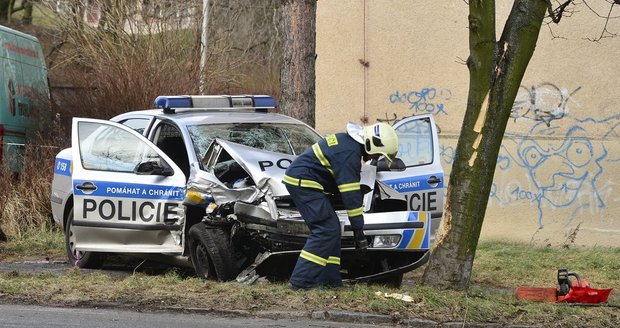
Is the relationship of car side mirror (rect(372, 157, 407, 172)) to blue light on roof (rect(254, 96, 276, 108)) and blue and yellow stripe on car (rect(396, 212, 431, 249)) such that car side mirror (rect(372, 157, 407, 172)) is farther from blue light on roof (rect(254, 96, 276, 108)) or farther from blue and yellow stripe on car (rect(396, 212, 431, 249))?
blue light on roof (rect(254, 96, 276, 108))

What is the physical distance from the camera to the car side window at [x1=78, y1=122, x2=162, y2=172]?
950 cm

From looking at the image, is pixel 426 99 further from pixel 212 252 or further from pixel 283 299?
pixel 283 299

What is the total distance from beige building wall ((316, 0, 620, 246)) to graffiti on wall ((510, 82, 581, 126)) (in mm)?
13

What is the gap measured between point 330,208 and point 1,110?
244 inches

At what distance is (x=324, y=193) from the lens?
8148 millimetres

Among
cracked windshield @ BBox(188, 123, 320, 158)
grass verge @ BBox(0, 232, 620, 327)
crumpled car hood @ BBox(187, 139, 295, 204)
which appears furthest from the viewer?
cracked windshield @ BBox(188, 123, 320, 158)

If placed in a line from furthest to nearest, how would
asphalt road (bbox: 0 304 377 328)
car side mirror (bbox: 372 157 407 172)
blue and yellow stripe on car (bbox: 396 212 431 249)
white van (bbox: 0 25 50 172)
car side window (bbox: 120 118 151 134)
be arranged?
white van (bbox: 0 25 50 172) < car side window (bbox: 120 118 151 134) < car side mirror (bbox: 372 157 407 172) < blue and yellow stripe on car (bbox: 396 212 431 249) < asphalt road (bbox: 0 304 377 328)

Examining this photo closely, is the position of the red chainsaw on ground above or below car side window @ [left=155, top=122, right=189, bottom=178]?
below

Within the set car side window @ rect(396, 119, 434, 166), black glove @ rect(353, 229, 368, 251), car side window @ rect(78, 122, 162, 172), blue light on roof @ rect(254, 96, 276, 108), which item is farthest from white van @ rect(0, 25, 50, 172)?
black glove @ rect(353, 229, 368, 251)

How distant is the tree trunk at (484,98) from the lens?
802 centimetres

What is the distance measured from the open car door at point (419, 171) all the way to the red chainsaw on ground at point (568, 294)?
1582mm

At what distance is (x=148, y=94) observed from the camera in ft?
45.8

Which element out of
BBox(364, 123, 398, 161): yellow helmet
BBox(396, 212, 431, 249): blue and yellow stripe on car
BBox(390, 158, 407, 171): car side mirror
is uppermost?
BBox(364, 123, 398, 161): yellow helmet

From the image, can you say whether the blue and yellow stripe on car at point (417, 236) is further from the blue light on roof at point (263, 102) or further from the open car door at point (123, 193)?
the blue light on roof at point (263, 102)
